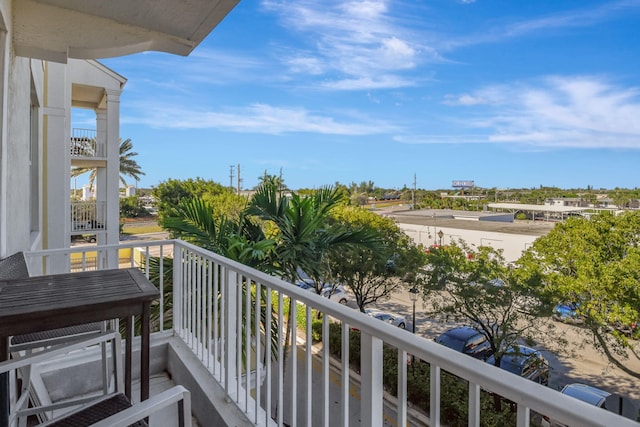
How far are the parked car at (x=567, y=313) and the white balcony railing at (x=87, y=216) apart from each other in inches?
514

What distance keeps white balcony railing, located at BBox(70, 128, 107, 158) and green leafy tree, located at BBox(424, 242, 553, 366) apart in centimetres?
1054

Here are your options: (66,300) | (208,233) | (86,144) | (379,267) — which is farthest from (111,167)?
(66,300)

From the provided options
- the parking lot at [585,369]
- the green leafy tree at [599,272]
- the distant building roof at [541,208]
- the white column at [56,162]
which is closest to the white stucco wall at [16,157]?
the white column at [56,162]

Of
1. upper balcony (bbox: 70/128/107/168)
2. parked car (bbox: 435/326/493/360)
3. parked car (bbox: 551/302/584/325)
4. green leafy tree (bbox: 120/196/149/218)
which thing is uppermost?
upper balcony (bbox: 70/128/107/168)

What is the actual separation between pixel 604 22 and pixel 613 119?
1029cm

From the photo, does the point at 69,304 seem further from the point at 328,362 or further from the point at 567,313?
the point at 567,313

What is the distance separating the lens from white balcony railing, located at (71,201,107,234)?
9.77 meters

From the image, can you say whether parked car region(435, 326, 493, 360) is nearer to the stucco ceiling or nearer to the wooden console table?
the wooden console table

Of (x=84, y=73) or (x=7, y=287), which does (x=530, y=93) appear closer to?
(x=84, y=73)

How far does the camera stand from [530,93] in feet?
124

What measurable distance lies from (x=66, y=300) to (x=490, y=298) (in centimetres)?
1093

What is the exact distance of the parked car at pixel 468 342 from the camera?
449 inches

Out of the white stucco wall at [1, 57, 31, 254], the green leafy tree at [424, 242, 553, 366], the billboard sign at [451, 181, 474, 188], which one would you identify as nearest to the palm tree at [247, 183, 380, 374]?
the white stucco wall at [1, 57, 31, 254]

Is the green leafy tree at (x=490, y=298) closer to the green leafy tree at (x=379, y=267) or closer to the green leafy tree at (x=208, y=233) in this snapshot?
the green leafy tree at (x=379, y=267)
